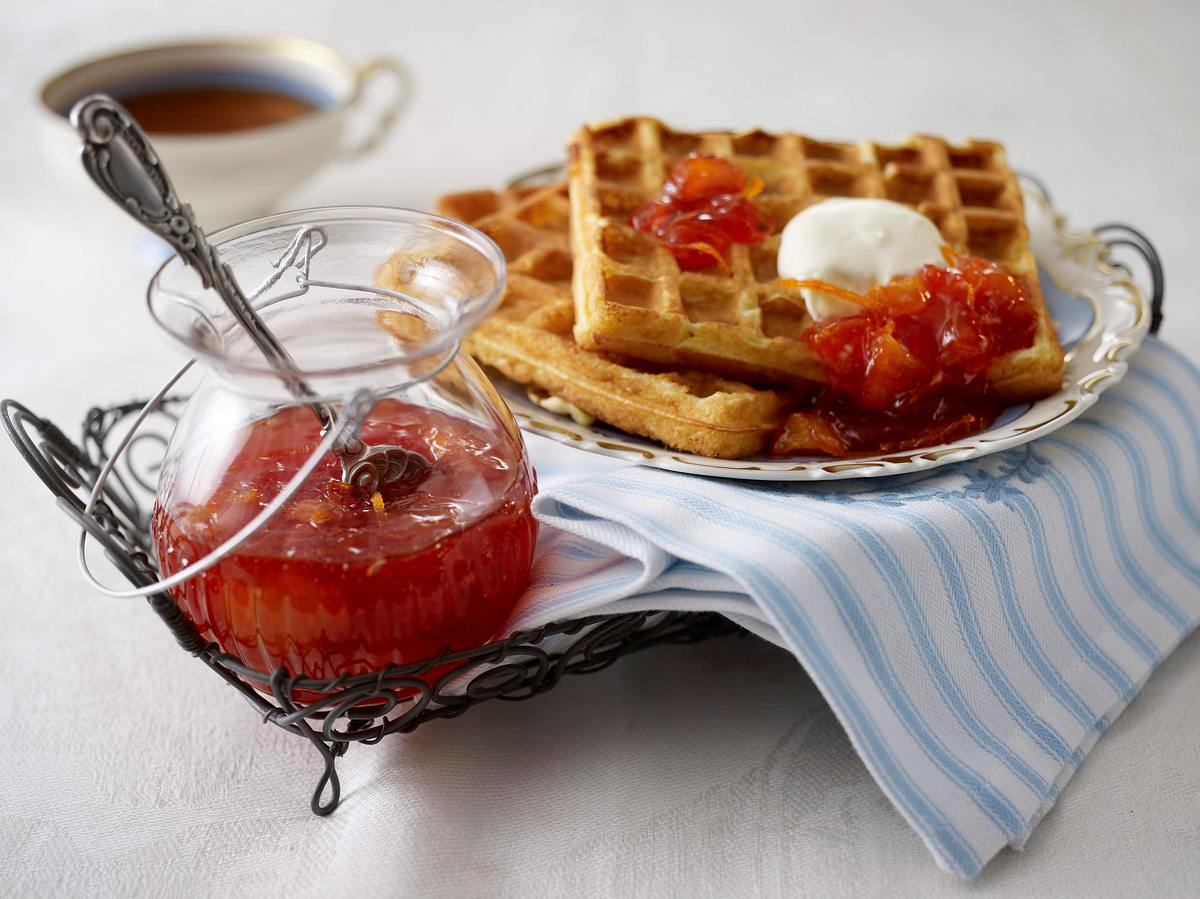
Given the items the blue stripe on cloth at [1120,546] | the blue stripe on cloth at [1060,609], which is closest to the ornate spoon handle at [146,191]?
the blue stripe on cloth at [1060,609]

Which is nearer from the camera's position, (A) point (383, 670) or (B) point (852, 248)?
(A) point (383, 670)

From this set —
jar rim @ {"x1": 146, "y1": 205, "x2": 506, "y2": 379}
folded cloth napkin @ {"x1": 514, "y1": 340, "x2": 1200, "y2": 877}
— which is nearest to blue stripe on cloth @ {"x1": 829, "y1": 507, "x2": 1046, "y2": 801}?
folded cloth napkin @ {"x1": 514, "y1": 340, "x2": 1200, "y2": 877}

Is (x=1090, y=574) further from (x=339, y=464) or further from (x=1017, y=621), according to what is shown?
(x=339, y=464)

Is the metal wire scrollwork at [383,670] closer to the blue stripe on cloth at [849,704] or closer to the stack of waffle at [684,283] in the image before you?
the blue stripe on cloth at [849,704]

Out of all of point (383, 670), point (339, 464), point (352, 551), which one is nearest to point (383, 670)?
point (383, 670)

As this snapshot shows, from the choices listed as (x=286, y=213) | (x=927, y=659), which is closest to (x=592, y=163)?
(x=286, y=213)

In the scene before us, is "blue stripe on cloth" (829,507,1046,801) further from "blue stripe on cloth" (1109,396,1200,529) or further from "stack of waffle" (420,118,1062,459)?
"blue stripe on cloth" (1109,396,1200,529)
